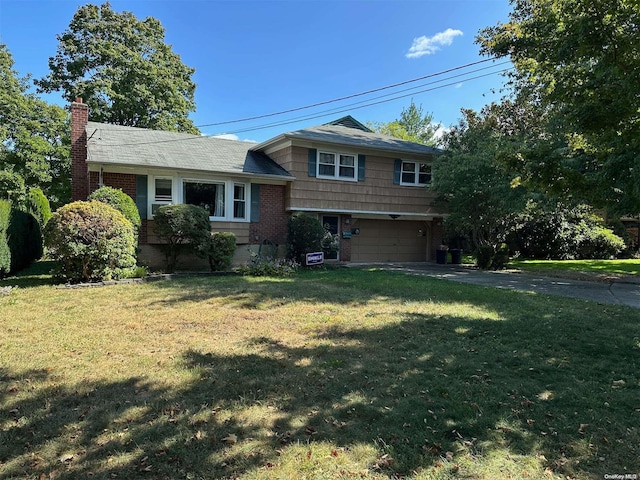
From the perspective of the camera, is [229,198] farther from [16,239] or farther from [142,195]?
[16,239]

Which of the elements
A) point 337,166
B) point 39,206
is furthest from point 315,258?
point 39,206

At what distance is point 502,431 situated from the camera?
3.07 metres

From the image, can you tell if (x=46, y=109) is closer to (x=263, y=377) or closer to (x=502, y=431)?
(x=263, y=377)

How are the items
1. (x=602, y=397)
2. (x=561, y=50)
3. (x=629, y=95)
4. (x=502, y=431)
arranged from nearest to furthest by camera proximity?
(x=502, y=431), (x=602, y=397), (x=629, y=95), (x=561, y=50)

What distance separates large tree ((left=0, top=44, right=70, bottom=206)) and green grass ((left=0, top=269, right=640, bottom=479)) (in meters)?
19.2

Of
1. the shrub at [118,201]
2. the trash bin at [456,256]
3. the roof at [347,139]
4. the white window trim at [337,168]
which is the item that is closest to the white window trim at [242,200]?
the roof at [347,139]

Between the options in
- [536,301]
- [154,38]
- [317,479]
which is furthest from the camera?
[154,38]

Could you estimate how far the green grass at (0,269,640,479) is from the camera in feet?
8.73

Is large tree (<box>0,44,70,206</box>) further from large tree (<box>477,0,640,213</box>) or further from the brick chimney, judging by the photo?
large tree (<box>477,0,640,213</box>)

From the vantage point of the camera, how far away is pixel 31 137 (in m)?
22.6

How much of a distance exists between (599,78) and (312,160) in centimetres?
1108

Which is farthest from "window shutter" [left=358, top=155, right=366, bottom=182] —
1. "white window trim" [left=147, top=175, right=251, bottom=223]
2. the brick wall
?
"white window trim" [left=147, top=175, right=251, bottom=223]

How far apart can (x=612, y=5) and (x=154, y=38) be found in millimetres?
31921

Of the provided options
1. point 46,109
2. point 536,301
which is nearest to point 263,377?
point 536,301
